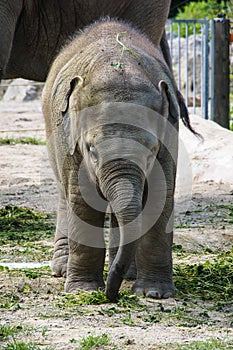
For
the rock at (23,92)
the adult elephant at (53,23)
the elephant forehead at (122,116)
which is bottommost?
the rock at (23,92)

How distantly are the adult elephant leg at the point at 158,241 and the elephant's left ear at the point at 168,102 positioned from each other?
28cm

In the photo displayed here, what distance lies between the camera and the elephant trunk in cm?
477

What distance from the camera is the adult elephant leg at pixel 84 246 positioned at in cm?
543

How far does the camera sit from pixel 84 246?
18.1 feet

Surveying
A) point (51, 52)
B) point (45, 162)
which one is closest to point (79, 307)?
point (51, 52)

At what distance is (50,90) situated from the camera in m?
6.01

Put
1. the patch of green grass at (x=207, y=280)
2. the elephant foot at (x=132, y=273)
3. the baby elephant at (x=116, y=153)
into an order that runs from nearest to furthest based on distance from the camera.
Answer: the baby elephant at (x=116, y=153), the patch of green grass at (x=207, y=280), the elephant foot at (x=132, y=273)

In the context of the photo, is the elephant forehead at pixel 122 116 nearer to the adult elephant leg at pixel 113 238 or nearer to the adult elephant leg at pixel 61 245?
the adult elephant leg at pixel 113 238

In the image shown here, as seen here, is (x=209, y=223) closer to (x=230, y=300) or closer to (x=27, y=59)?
(x=27, y=59)

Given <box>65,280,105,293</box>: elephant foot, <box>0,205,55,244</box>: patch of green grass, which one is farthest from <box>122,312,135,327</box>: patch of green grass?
<box>0,205,55,244</box>: patch of green grass

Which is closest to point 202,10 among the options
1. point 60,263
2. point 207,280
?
point 60,263

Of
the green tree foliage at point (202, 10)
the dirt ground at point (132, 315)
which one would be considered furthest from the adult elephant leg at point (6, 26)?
the green tree foliage at point (202, 10)

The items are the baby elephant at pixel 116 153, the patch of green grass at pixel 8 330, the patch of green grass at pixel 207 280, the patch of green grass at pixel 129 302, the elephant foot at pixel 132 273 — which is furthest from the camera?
the elephant foot at pixel 132 273

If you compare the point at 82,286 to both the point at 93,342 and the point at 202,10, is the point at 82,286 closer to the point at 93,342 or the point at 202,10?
the point at 93,342
